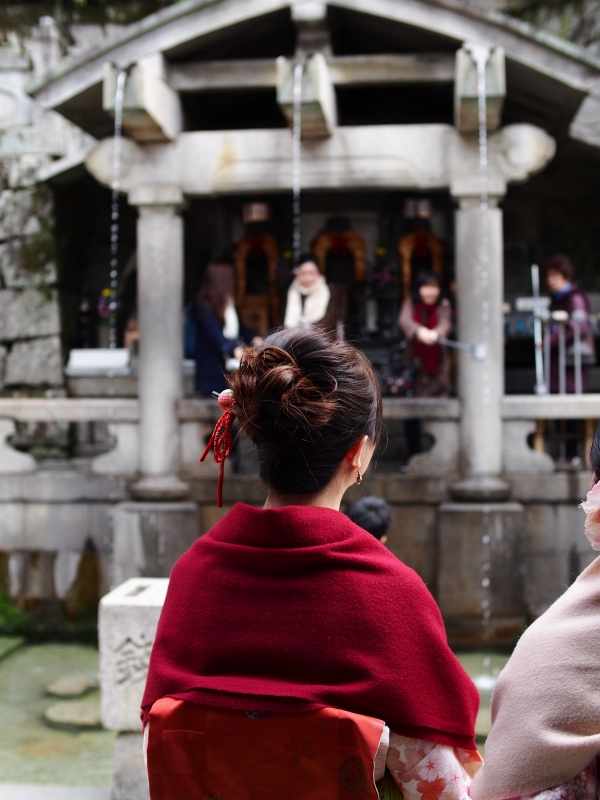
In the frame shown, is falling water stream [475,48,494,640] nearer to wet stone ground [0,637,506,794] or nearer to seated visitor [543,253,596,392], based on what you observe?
wet stone ground [0,637,506,794]

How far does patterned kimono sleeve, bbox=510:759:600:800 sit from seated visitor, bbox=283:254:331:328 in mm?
5858

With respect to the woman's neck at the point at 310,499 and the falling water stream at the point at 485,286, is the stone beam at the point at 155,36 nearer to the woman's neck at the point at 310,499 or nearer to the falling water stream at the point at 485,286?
the falling water stream at the point at 485,286

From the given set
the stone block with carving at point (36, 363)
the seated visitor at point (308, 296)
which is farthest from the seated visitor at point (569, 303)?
the stone block with carving at point (36, 363)

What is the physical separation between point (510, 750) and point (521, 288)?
917 cm

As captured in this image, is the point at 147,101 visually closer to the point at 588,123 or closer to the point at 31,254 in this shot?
the point at 31,254

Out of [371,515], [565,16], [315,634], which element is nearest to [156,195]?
[371,515]

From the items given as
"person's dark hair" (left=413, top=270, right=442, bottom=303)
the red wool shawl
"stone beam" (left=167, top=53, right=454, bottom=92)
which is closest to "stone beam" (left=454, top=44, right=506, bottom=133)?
"stone beam" (left=167, top=53, right=454, bottom=92)

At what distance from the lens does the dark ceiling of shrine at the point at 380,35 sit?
6.85 metres

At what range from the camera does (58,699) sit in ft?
19.9

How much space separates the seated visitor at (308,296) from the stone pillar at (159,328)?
1.04 meters

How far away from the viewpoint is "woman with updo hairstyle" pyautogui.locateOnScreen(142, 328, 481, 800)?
1607mm

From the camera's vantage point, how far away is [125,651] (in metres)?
3.91

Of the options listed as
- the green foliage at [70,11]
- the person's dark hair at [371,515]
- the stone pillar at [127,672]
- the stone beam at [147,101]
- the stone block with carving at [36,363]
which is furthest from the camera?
the green foliage at [70,11]

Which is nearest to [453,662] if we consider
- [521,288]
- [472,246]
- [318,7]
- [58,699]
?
[58,699]
